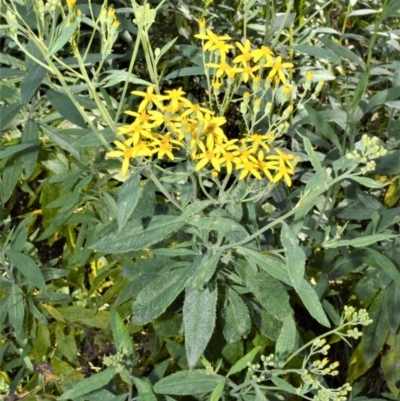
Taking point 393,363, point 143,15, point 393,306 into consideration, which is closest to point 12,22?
point 143,15

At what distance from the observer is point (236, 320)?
4.27 ft

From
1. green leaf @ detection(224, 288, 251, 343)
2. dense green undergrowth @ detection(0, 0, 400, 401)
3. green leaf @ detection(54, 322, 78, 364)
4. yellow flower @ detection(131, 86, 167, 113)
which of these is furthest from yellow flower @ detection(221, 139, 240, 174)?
green leaf @ detection(54, 322, 78, 364)

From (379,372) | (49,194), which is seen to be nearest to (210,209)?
(49,194)

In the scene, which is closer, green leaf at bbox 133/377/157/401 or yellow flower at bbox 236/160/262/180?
yellow flower at bbox 236/160/262/180

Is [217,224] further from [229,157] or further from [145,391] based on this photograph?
[145,391]

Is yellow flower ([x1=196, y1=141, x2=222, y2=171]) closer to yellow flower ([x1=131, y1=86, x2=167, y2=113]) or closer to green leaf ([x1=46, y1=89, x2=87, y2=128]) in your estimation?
yellow flower ([x1=131, y1=86, x2=167, y2=113])

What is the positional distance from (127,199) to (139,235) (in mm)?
139

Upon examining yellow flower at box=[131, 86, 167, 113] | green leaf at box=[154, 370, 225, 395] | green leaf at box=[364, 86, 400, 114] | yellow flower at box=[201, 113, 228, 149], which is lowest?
green leaf at box=[154, 370, 225, 395]

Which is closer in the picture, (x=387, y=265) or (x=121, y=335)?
(x=121, y=335)

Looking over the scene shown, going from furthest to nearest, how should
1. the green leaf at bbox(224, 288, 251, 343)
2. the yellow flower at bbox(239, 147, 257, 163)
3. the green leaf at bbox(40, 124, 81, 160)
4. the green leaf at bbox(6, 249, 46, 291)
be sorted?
1. the green leaf at bbox(40, 124, 81, 160)
2. the green leaf at bbox(6, 249, 46, 291)
3. the green leaf at bbox(224, 288, 251, 343)
4. the yellow flower at bbox(239, 147, 257, 163)

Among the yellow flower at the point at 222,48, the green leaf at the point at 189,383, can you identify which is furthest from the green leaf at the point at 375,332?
the yellow flower at the point at 222,48

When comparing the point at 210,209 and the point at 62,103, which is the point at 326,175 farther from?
the point at 62,103

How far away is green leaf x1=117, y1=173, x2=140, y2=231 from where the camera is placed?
3.37ft

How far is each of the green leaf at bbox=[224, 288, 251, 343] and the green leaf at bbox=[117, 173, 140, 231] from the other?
15.3 inches
